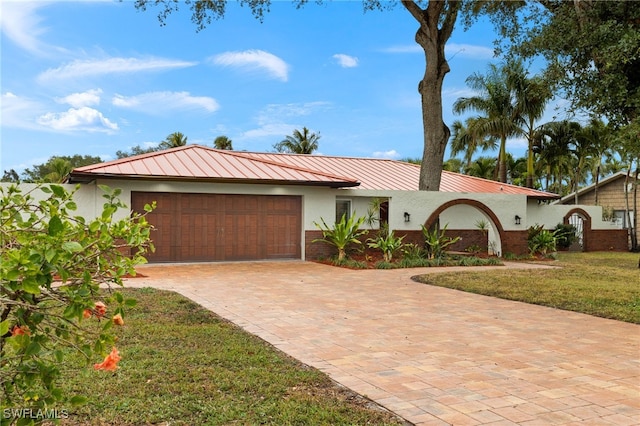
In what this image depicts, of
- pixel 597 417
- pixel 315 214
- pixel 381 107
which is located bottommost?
pixel 597 417

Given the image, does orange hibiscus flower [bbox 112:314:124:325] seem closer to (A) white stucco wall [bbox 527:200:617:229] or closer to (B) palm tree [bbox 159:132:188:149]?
(A) white stucco wall [bbox 527:200:617:229]

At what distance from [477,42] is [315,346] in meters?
18.6

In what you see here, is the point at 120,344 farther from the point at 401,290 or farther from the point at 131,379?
the point at 401,290

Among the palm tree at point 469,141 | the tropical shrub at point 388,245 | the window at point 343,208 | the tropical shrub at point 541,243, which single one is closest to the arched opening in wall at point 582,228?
the tropical shrub at point 541,243

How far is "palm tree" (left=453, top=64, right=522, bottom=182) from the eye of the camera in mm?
29375

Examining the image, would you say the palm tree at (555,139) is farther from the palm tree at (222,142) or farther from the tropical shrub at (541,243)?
the palm tree at (222,142)

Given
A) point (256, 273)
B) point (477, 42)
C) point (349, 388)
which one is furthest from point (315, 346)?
point (477, 42)

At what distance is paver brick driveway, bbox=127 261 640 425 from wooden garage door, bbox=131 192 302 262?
4.57 metres

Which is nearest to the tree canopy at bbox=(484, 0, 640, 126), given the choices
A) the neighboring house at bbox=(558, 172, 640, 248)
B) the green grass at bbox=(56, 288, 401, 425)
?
the green grass at bbox=(56, 288, 401, 425)

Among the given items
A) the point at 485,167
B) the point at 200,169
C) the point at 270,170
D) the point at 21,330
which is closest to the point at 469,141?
the point at 485,167

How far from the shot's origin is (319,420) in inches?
159

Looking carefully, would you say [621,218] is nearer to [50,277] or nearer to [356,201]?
[356,201]

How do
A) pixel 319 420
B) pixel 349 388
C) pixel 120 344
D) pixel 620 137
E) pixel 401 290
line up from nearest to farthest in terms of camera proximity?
pixel 319 420, pixel 349 388, pixel 120 344, pixel 620 137, pixel 401 290

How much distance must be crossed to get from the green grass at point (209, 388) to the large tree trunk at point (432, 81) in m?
15.0
